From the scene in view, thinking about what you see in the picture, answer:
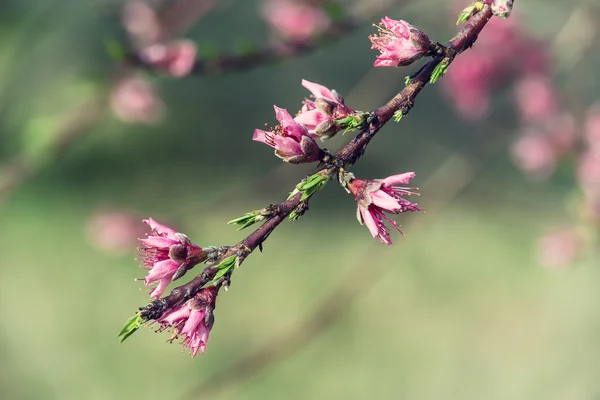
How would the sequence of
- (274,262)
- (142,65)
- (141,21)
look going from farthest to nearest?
1. (274,262)
2. (141,21)
3. (142,65)

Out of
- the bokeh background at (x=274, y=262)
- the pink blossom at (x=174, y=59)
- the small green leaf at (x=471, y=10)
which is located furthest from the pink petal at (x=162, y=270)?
the bokeh background at (x=274, y=262)

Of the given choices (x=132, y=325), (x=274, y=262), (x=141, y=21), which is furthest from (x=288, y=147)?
(x=274, y=262)

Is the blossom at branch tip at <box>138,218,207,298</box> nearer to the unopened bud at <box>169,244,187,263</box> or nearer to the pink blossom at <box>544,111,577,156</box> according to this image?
the unopened bud at <box>169,244,187,263</box>

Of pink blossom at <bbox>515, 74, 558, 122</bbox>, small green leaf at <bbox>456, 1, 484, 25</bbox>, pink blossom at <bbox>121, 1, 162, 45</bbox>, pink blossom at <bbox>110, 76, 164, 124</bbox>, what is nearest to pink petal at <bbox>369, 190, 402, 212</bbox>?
small green leaf at <bbox>456, 1, 484, 25</bbox>

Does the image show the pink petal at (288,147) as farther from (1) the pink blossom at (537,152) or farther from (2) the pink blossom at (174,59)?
(1) the pink blossom at (537,152)

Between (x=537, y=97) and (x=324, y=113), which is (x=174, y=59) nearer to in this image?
(x=324, y=113)

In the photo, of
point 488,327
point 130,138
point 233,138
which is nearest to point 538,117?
point 488,327
